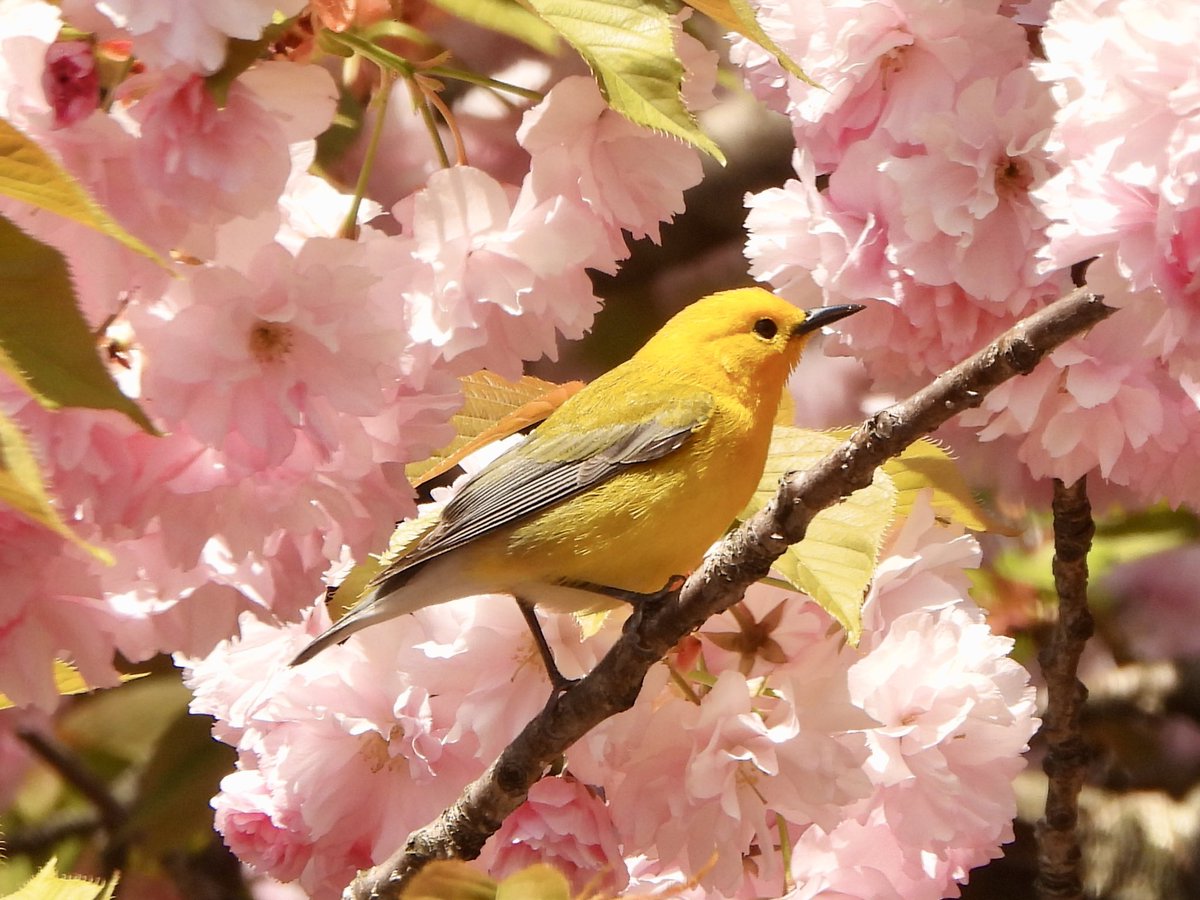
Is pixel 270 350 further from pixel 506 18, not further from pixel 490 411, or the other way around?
pixel 506 18

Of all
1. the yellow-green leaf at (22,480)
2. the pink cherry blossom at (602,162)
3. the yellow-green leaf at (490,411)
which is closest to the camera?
the yellow-green leaf at (22,480)

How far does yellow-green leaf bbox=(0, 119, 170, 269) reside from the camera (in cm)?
72

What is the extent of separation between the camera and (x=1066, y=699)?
161 centimetres

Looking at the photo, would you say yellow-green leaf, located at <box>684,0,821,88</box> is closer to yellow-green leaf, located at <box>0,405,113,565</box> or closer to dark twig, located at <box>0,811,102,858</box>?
yellow-green leaf, located at <box>0,405,113,565</box>

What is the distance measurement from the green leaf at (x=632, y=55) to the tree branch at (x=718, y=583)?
0.70 ft

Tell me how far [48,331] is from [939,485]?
0.92m

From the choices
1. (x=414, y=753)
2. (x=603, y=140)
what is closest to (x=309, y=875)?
(x=414, y=753)

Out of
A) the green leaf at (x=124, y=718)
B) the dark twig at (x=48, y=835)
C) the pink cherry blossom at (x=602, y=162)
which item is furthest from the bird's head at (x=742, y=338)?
the dark twig at (x=48, y=835)

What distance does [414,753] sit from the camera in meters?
1.30

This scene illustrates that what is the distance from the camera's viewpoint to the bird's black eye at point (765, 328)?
1660 mm

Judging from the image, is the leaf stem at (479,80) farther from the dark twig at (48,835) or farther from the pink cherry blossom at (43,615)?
the dark twig at (48,835)

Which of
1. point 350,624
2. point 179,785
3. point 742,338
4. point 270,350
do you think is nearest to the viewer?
point 270,350

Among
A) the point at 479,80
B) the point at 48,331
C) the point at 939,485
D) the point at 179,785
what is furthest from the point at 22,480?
the point at 179,785

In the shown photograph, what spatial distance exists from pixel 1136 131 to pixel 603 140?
386 mm
